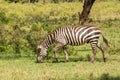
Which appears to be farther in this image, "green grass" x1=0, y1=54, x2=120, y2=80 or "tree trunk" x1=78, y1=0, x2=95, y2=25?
Answer: "tree trunk" x1=78, y1=0, x2=95, y2=25

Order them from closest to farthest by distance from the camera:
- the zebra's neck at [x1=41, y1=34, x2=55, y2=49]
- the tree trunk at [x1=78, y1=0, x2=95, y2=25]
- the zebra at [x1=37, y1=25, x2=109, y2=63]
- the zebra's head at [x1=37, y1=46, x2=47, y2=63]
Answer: the zebra at [x1=37, y1=25, x2=109, y2=63] < the zebra's head at [x1=37, y1=46, x2=47, y2=63] < the zebra's neck at [x1=41, y1=34, x2=55, y2=49] < the tree trunk at [x1=78, y1=0, x2=95, y2=25]

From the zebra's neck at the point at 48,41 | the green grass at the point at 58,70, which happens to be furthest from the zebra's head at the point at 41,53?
the green grass at the point at 58,70

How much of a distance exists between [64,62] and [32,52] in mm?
3620

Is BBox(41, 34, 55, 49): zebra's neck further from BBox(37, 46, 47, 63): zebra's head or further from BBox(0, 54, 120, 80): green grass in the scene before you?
BBox(0, 54, 120, 80): green grass

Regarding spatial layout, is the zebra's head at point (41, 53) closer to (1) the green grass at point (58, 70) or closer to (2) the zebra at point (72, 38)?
(2) the zebra at point (72, 38)

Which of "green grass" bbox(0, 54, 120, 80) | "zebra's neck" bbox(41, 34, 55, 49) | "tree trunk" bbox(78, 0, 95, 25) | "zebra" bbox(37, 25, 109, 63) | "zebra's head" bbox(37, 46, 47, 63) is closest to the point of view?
"green grass" bbox(0, 54, 120, 80)

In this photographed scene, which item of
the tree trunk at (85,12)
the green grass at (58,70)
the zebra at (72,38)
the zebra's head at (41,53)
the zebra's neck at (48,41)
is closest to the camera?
the green grass at (58,70)

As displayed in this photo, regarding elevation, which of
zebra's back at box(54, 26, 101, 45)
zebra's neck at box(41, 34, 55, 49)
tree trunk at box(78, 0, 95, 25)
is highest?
zebra's back at box(54, 26, 101, 45)

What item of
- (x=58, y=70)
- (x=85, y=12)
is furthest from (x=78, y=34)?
(x=85, y=12)

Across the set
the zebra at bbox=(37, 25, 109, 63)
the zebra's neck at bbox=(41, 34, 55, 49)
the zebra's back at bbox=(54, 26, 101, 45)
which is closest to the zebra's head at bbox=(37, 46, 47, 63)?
the zebra at bbox=(37, 25, 109, 63)

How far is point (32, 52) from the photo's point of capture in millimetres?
19078

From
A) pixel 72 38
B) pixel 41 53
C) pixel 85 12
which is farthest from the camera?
pixel 85 12

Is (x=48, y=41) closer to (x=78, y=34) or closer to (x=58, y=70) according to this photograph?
(x=78, y=34)

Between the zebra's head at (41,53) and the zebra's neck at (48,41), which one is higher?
the zebra's neck at (48,41)
